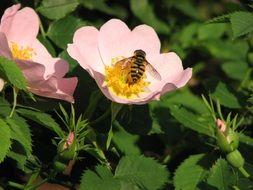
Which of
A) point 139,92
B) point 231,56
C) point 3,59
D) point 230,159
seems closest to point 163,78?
point 139,92

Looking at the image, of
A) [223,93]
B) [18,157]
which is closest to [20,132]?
[18,157]

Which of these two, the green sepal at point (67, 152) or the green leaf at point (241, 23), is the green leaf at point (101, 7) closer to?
the green leaf at point (241, 23)

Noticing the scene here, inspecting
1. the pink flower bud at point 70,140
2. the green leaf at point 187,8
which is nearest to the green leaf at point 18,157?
the pink flower bud at point 70,140

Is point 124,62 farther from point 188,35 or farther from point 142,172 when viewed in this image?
point 188,35

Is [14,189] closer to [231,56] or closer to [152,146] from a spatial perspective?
[152,146]

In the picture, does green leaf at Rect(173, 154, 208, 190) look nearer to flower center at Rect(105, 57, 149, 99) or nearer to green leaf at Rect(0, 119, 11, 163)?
flower center at Rect(105, 57, 149, 99)

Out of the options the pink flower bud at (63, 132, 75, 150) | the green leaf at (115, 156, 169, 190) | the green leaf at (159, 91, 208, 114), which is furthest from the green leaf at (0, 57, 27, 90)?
the green leaf at (159, 91, 208, 114)

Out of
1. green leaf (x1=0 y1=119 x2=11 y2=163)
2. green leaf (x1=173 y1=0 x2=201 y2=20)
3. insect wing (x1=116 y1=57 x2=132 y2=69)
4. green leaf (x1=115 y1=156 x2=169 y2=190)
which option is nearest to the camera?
green leaf (x1=0 y1=119 x2=11 y2=163)
